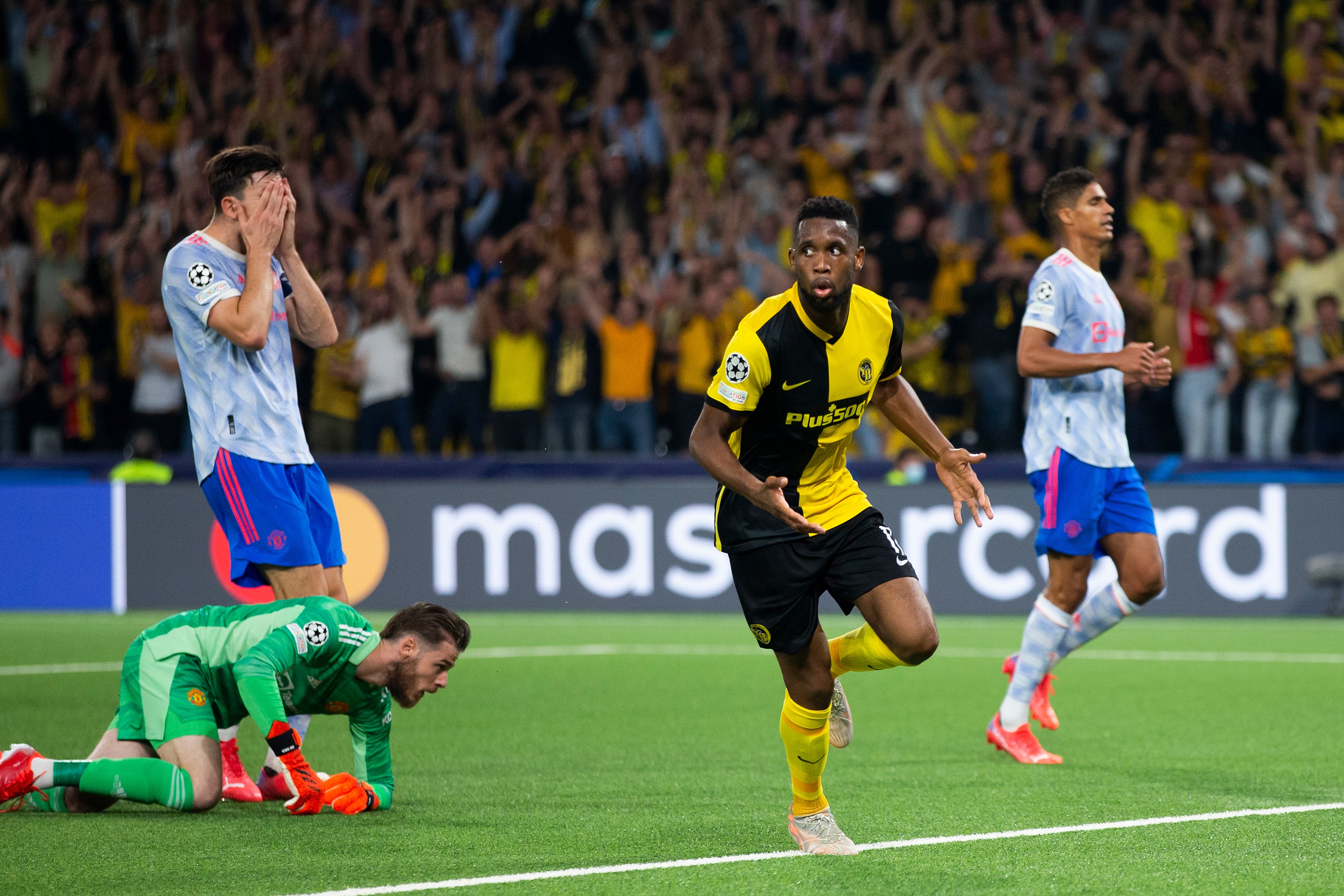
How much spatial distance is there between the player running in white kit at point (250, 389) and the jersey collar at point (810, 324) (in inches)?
73.8

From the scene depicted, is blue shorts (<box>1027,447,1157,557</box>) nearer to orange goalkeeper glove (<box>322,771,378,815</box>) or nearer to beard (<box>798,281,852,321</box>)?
beard (<box>798,281,852,321</box>)

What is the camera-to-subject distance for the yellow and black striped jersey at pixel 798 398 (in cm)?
473

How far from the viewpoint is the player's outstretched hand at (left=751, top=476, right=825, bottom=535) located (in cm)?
449

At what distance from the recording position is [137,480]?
13414 mm

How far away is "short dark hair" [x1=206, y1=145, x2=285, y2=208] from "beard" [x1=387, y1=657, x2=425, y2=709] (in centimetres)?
178

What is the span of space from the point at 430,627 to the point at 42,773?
1.40 metres

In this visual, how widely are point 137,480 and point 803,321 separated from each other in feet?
32.6

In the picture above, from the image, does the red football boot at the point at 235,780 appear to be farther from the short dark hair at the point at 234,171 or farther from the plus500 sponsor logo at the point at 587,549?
the plus500 sponsor logo at the point at 587,549

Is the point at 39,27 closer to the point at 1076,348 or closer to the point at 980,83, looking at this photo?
the point at 980,83

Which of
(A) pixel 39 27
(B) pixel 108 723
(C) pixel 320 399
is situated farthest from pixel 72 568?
(A) pixel 39 27

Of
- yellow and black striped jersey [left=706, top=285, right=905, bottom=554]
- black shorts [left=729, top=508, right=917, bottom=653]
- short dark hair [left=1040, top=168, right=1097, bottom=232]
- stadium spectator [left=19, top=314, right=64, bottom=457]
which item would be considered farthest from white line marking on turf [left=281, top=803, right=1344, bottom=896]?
stadium spectator [left=19, top=314, right=64, bottom=457]

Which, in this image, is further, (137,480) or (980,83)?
(980,83)

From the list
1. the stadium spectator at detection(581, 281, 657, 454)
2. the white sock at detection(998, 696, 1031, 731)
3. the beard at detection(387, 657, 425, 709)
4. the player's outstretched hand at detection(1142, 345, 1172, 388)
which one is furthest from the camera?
the stadium spectator at detection(581, 281, 657, 454)

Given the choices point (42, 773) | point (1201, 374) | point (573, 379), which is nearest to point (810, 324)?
point (42, 773)
